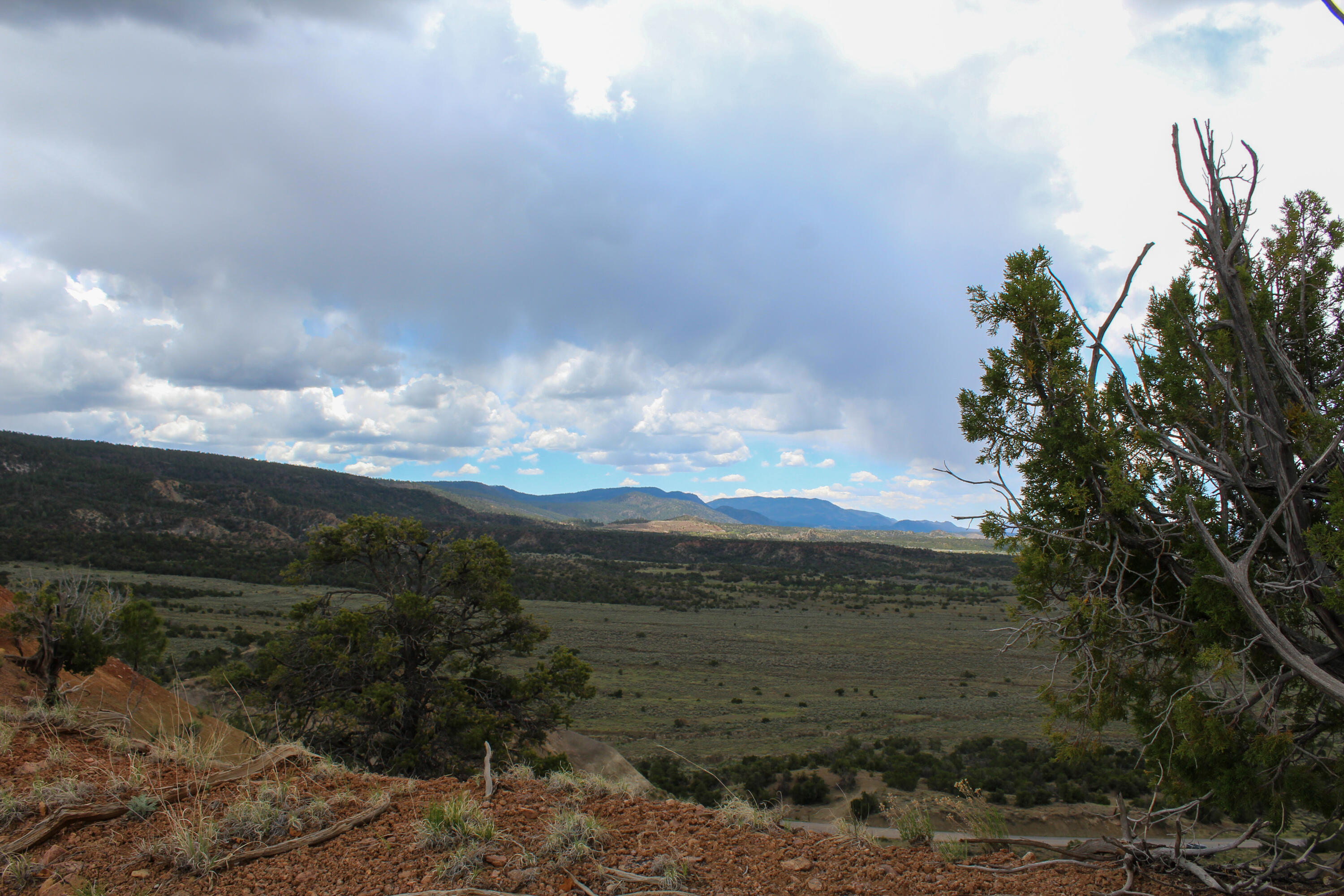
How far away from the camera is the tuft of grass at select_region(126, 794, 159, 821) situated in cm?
440

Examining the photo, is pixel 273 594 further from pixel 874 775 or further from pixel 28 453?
pixel 28 453

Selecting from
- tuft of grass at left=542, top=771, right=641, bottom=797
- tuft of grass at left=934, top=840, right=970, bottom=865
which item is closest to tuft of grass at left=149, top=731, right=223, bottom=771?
tuft of grass at left=542, top=771, right=641, bottom=797

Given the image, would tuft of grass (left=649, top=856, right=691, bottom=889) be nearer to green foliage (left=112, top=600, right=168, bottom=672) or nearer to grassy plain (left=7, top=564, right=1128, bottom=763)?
grassy plain (left=7, top=564, right=1128, bottom=763)

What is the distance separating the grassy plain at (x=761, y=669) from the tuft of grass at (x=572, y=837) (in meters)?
6.21

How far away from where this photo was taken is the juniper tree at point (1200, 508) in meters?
6.73

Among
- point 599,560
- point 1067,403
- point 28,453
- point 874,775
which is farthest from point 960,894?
point 28,453

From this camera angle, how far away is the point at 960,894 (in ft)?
13.5

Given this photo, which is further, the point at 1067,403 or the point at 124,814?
the point at 1067,403

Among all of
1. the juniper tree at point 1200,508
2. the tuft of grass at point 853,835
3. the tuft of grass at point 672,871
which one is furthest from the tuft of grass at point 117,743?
the juniper tree at point 1200,508

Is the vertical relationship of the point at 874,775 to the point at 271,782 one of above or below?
below

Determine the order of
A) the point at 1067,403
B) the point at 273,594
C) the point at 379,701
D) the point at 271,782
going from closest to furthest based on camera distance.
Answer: the point at 271,782, the point at 1067,403, the point at 379,701, the point at 273,594

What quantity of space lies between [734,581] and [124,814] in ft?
295

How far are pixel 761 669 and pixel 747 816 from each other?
34.3 metres

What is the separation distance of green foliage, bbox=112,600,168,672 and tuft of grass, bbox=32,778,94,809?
39.3 ft
